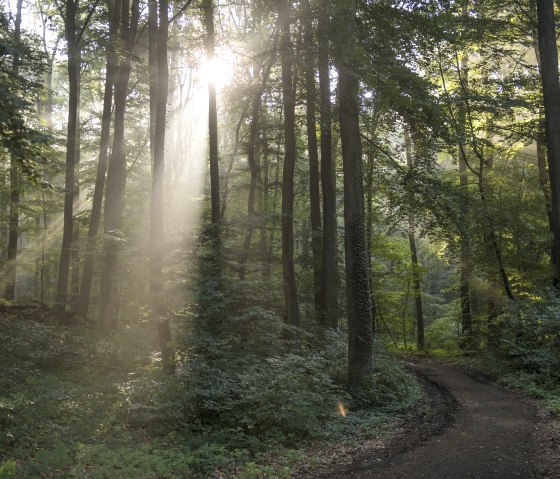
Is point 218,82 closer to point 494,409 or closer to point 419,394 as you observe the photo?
point 419,394

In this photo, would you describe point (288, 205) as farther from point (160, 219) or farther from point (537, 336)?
point (537, 336)

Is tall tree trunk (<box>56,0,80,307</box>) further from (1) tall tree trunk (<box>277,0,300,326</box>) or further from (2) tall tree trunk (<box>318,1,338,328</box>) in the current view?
(2) tall tree trunk (<box>318,1,338,328</box>)

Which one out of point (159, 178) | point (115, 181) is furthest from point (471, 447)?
point (115, 181)

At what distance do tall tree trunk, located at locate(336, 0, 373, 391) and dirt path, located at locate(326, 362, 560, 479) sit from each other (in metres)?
1.93

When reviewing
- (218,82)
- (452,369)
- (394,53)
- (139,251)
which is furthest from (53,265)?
(394,53)

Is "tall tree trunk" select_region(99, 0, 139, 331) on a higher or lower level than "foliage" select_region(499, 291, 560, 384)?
higher

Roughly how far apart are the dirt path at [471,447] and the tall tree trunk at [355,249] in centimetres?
193

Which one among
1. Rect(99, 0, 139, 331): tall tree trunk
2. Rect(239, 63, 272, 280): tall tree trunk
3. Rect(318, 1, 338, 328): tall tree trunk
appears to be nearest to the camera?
Rect(318, 1, 338, 328): tall tree trunk

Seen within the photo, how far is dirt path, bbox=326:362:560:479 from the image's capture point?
605cm

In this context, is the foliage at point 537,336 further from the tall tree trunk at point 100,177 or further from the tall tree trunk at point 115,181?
the tall tree trunk at point 100,177

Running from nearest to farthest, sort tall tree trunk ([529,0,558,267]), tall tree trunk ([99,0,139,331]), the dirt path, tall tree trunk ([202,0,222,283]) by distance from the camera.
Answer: the dirt path < tall tree trunk ([202,0,222,283]) < tall tree trunk ([99,0,139,331]) < tall tree trunk ([529,0,558,267])

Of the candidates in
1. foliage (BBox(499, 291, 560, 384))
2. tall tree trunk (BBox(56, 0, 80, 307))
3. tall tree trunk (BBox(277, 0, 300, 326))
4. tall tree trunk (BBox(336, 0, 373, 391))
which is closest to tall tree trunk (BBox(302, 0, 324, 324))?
tall tree trunk (BBox(277, 0, 300, 326))

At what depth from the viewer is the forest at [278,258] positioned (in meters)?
7.56

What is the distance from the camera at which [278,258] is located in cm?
1630
